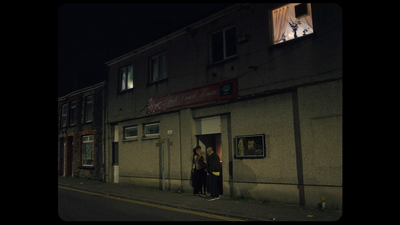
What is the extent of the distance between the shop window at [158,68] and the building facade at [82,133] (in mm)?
4386

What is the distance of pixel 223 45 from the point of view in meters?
12.6

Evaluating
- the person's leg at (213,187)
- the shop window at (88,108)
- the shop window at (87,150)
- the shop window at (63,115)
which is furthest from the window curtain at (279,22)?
the shop window at (63,115)

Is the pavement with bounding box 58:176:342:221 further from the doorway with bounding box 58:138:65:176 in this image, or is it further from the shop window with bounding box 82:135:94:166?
the doorway with bounding box 58:138:65:176

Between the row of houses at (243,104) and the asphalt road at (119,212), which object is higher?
the row of houses at (243,104)

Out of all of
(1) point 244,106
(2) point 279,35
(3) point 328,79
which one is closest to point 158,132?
(1) point 244,106

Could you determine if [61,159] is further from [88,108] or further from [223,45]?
[223,45]

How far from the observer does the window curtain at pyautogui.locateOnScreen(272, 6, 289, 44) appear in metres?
10.5

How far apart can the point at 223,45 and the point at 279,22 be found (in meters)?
2.60

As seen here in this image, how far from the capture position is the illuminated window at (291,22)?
9906 mm

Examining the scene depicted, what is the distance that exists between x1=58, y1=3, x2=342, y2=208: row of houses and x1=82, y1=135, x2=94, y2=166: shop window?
300 cm

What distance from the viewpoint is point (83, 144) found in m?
20.9

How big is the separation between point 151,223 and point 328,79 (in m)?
6.12

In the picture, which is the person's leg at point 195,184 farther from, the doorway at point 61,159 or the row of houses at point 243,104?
the doorway at point 61,159

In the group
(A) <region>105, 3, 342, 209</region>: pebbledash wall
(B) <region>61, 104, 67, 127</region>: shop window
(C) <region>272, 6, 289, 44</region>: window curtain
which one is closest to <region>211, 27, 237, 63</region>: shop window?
(A) <region>105, 3, 342, 209</region>: pebbledash wall
